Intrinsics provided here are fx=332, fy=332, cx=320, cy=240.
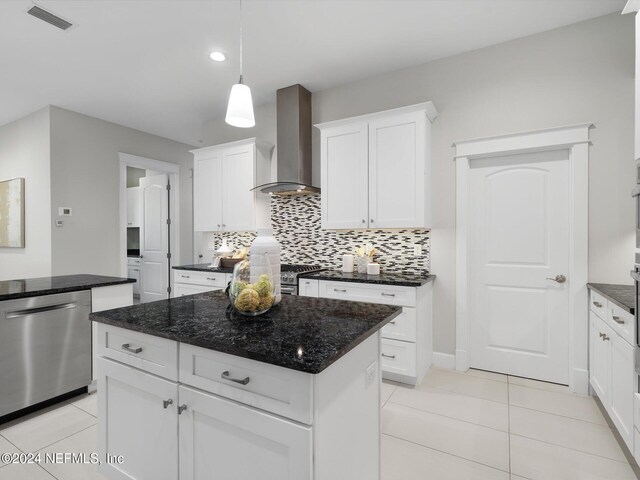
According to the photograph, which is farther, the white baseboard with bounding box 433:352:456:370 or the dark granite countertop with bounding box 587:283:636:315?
the white baseboard with bounding box 433:352:456:370

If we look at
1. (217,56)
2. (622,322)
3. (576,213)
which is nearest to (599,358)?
(622,322)

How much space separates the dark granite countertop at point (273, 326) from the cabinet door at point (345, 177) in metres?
1.62

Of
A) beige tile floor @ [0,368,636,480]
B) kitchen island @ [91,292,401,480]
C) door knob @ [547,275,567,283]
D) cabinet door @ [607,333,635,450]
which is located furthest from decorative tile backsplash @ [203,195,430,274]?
kitchen island @ [91,292,401,480]

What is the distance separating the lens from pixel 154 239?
5.84m

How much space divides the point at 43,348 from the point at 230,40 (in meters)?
2.85

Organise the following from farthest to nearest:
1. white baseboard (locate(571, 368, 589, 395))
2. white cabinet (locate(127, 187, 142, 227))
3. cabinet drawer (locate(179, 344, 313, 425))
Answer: white cabinet (locate(127, 187, 142, 227)) → white baseboard (locate(571, 368, 589, 395)) → cabinet drawer (locate(179, 344, 313, 425))

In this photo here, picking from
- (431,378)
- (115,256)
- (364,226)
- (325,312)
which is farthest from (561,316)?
(115,256)

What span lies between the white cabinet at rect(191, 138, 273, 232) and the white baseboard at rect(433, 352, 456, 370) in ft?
8.03

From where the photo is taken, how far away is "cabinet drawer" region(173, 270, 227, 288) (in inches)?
149

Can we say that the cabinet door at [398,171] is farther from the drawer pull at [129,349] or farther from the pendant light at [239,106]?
the drawer pull at [129,349]

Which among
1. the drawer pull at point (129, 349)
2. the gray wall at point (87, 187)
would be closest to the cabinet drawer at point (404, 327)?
the drawer pull at point (129, 349)

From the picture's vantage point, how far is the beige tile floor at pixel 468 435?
70.9 inches

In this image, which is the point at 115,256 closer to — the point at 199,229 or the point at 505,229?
the point at 199,229

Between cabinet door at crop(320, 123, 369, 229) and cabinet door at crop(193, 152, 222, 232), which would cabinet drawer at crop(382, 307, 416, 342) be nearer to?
cabinet door at crop(320, 123, 369, 229)
